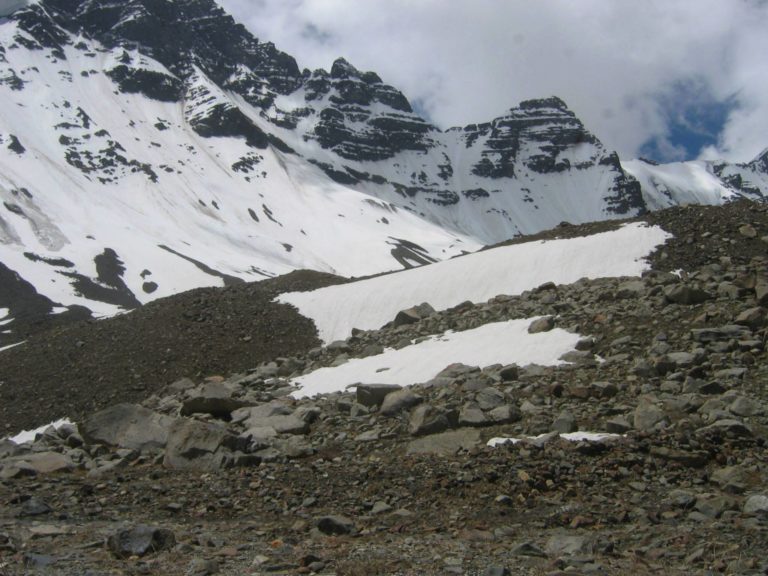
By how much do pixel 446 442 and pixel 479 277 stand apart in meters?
19.5

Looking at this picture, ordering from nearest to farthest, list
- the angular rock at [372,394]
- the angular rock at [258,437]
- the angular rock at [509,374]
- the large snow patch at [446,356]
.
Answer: the angular rock at [258,437]
the angular rock at [372,394]
the angular rock at [509,374]
the large snow patch at [446,356]

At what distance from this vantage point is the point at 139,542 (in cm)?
923

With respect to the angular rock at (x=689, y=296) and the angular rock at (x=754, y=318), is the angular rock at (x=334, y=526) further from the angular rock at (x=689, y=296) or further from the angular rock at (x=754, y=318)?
the angular rock at (x=689, y=296)

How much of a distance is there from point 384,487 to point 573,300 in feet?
48.2

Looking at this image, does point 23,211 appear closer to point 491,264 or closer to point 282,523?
point 491,264

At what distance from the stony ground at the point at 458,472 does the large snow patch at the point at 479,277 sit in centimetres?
842

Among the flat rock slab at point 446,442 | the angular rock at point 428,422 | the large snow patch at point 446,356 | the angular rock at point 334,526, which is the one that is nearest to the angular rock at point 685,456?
the flat rock slab at point 446,442

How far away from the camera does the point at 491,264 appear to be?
113ft

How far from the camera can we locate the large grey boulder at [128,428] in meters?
16.5

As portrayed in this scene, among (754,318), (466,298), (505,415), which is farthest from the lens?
(466,298)

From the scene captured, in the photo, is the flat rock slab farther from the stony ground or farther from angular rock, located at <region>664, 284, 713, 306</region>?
angular rock, located at <region>664, 284, 713, 306</region>

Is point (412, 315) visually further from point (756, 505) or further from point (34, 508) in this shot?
point (756, 505)

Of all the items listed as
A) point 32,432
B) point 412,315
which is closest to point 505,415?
point 412,315

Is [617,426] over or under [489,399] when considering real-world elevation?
under
